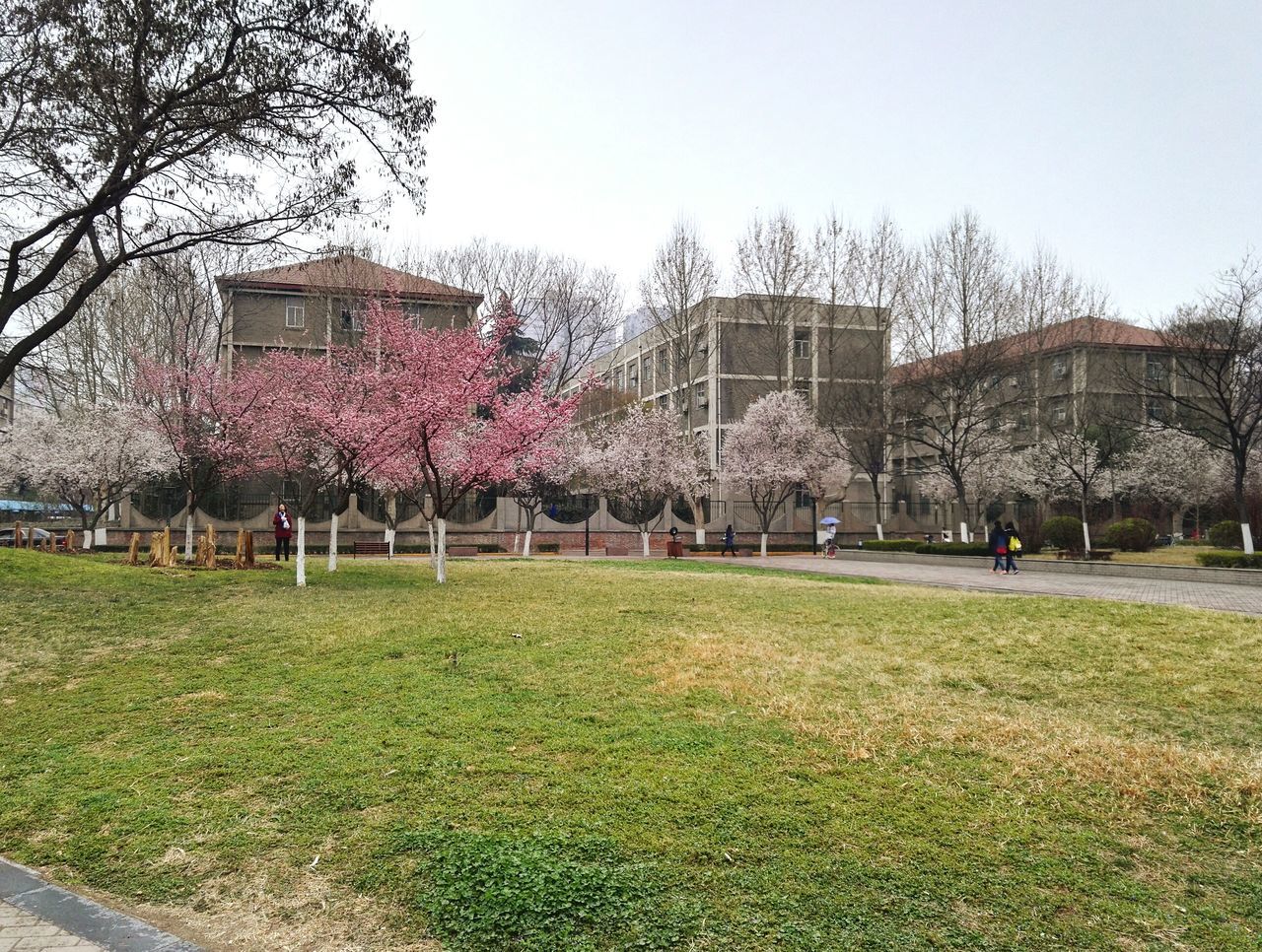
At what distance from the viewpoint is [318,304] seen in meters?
32.3

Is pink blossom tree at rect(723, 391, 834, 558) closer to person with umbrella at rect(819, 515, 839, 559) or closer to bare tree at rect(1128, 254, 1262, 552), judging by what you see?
person with umbrella at rect(819, 515, 839, 559)

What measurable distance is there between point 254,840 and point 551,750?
164cm

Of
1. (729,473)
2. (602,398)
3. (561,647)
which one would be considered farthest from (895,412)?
(561,647)

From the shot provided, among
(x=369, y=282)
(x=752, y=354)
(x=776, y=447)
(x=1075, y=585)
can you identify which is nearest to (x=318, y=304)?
(x=369, y=282)

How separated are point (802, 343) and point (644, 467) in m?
15.2

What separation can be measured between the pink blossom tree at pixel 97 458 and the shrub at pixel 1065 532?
31411 millimetres

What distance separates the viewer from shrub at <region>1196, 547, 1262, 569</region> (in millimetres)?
18997

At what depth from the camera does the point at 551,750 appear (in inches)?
184

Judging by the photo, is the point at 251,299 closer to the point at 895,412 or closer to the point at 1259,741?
the point at 895,412

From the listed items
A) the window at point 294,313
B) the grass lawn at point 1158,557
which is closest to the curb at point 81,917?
Result: the grass lawn at point 1158,557

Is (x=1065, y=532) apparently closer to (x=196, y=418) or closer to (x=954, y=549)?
(x=954, y=549)

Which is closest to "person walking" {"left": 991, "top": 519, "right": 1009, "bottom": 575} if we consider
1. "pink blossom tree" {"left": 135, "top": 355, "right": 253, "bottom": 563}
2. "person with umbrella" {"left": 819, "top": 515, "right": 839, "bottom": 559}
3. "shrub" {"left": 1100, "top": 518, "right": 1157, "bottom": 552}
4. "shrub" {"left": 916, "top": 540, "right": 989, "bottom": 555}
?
"shrub" {"left": 916, "top": 540, "right": 989, "bottom": 555}

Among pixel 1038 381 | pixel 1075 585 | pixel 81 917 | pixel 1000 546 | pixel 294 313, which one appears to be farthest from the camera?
pixel 294 313

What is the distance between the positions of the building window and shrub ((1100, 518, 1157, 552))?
1867 centimetres
